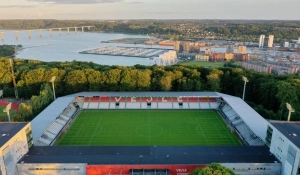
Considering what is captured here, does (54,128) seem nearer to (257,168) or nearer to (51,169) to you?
(51,169)

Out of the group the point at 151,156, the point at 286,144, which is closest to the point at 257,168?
the point at 286,144

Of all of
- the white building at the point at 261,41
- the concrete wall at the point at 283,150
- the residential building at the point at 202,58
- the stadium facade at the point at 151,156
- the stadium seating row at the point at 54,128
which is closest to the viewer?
the concrete wall at the point at 283,150

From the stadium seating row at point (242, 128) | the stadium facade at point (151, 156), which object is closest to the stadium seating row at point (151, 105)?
the stadium seating row at point (242, 128)

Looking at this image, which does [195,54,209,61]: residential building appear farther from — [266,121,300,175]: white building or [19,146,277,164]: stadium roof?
[19,146,277,164]: stadium roof

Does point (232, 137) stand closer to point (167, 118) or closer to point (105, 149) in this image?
point (167, 118)

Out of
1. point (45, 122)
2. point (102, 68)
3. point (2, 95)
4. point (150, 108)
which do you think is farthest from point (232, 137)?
point (2, 95)

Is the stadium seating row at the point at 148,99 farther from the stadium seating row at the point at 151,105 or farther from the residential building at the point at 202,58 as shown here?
the residential building at the point at 202,58
